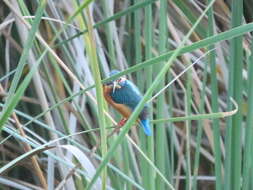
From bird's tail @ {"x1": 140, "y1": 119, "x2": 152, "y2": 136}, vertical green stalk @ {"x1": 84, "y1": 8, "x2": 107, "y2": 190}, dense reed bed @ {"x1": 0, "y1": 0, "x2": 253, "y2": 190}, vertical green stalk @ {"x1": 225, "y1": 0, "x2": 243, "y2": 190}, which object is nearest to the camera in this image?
vertical green stalk @ {"x1": 84, "y1": 8, "x2": 107, "y2": 190}

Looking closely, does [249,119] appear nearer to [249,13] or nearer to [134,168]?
[249,13]

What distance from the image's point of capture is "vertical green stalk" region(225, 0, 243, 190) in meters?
1.02

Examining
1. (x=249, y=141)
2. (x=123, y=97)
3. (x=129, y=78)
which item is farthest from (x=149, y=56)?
(x=129, y=78)

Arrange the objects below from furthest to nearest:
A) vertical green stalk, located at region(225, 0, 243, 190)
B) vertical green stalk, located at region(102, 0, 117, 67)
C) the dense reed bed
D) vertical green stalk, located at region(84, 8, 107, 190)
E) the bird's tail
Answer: vertical green stalk, located at region(102, 0, 117, 67), the bird's tail, vertical green stalk, located at region(225, 0, 243, 190), the dense reed bed, vertical green stalk, located at region(84, 8, 107, 190)

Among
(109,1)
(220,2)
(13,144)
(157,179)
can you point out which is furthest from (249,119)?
Answer: (13,144)

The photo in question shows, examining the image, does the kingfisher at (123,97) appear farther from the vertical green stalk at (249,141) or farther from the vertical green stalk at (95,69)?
the vertical green stalk at (95,69)

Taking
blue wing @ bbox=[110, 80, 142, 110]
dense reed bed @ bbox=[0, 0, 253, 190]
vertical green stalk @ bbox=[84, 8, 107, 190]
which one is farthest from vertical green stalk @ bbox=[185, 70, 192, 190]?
vertical green stalk @ bbox=[84, 8, 107, 190]

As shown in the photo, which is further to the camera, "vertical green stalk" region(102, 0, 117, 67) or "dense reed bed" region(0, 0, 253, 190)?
"vertical green stalk" region(102, 0, 117, 67)

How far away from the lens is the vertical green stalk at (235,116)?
40.3 inches

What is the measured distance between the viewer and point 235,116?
1102mm

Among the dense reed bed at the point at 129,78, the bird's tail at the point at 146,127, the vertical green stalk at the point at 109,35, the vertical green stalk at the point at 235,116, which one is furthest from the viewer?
the vertical green stalk at the point at 109,35

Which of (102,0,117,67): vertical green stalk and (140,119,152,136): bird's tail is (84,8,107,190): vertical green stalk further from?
(102,0,117,67): vertical green stalk

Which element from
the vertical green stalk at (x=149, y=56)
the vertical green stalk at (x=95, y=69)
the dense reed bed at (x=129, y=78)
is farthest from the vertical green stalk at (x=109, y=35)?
the vertical green stalk at (x=95, y=69)

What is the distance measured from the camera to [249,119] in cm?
108
